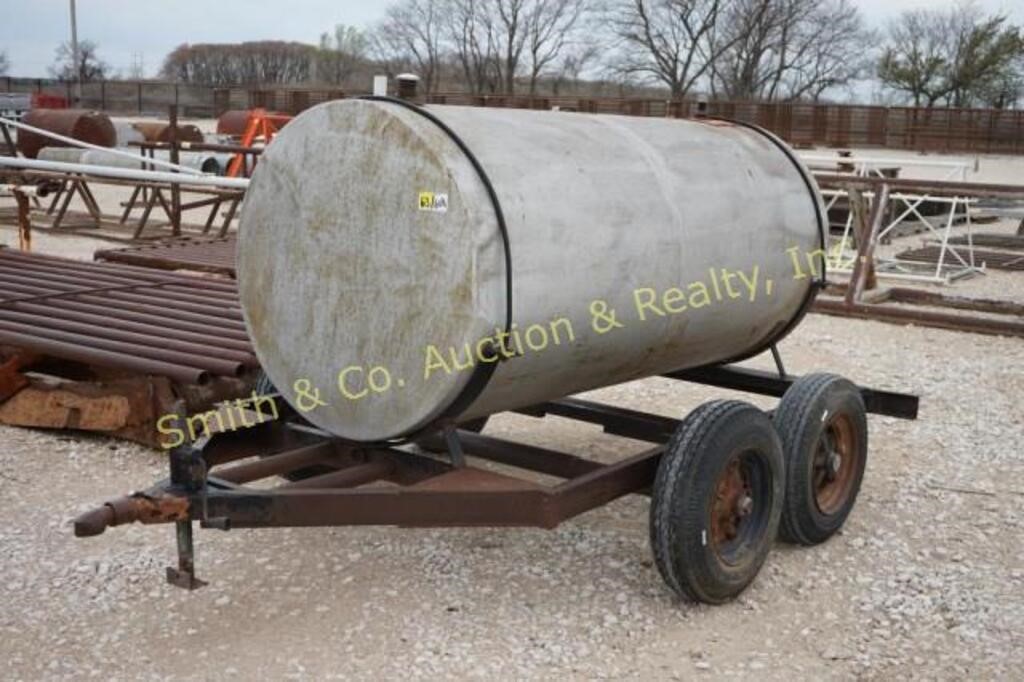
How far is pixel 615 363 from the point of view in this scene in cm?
426

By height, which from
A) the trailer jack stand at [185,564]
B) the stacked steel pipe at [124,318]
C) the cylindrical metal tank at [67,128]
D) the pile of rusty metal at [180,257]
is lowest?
the trailer jack stand at [185,564]

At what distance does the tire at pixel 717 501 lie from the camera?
3967mm

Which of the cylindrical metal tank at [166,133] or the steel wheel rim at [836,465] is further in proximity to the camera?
the cylindrical metal tank at [166,133]

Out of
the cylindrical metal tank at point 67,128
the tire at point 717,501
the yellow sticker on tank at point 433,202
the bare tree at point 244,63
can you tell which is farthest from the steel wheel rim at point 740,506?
the bare tree at point 244,63

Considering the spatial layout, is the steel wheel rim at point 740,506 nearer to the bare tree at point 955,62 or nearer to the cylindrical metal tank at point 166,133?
the cylindrical metal tank at point 166,133

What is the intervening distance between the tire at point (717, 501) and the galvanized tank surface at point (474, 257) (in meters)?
0.43

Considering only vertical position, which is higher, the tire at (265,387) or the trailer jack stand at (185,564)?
the tire at (265,387)

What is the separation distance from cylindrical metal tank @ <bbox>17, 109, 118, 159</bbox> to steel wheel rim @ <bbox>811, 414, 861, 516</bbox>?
21.6m

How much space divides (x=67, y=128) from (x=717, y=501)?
73.8ft

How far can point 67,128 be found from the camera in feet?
78.3

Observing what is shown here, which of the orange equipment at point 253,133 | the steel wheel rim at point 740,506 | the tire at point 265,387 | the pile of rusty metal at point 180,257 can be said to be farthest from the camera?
the orange equipment at point 253,133

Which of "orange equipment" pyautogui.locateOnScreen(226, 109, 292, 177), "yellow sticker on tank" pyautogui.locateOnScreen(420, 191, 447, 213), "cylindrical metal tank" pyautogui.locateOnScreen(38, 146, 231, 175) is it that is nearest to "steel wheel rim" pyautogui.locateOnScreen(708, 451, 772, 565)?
"yellow sticker on tank" pyautogui.locateOnScreen(420, 191, 447, 213)

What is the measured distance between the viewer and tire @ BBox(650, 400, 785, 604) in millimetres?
3967

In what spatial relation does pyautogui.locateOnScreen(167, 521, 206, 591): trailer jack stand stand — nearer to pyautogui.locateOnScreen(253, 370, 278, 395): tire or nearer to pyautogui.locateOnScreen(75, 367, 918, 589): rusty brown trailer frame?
pyautogui.locateOnScreen(75, 367, 918, 589): rusty brown trailer frame
